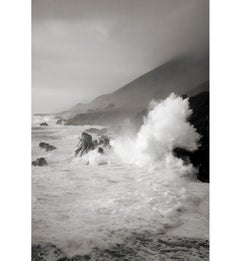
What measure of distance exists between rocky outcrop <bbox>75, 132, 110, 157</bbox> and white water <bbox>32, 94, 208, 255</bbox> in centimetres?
4

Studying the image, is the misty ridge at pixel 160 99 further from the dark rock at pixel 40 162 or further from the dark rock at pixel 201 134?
the dark rock at pixel 40 162

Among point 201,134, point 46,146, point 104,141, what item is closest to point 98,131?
point 104,141

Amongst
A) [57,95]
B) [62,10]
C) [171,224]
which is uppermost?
[62,10]

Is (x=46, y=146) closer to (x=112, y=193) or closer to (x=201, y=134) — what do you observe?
(x=112, y=193)

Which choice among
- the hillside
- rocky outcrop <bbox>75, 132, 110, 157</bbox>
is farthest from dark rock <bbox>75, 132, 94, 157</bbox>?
the hillside

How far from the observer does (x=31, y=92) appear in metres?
2.36

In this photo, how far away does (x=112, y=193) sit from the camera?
2.29 meters

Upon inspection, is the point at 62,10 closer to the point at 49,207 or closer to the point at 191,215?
the point at 49,207

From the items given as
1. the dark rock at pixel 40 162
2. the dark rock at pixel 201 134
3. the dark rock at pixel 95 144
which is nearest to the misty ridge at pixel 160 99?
the dark rock at pixel 201 134

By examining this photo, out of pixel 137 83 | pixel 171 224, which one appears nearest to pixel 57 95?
pixel 137 83

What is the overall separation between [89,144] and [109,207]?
41 cm

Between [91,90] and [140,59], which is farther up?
[140,59]

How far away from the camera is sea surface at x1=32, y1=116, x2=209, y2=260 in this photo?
2.17 metres
